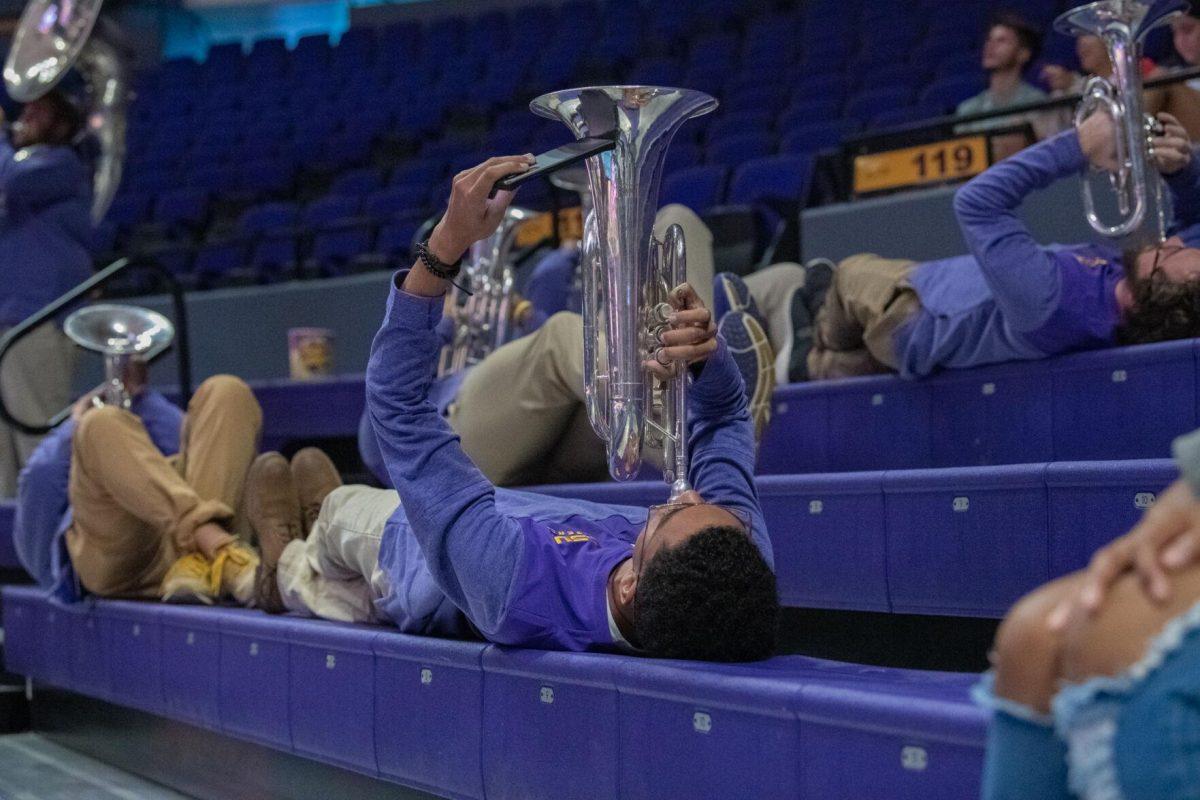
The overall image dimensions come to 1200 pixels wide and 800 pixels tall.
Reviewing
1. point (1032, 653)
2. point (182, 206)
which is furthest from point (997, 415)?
point (182, 206)

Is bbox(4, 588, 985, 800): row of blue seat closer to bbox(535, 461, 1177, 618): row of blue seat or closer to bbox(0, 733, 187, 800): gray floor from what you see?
bbox(0, 733, 187, 800): gray floor

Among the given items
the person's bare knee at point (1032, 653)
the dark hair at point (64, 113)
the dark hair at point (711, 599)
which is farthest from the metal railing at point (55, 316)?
the person's bare knee at point (1032, 653)

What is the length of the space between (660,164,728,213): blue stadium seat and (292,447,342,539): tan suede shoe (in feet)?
8.97

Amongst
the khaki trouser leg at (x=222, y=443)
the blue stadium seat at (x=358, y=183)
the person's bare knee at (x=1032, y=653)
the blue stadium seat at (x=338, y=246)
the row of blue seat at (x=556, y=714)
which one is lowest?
the row of blue seat at (x=556, y=714)

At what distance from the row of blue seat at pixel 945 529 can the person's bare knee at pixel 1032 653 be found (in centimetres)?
101

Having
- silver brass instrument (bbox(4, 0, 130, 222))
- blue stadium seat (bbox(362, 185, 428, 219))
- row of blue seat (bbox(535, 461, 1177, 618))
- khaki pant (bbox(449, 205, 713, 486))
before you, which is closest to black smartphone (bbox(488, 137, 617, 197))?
row of blue seat (bbox(535, 461, 1177, 618))

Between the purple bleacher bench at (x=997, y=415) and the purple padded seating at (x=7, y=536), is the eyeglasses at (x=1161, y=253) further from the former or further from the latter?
the purple padded seating at (x=7, y=536)

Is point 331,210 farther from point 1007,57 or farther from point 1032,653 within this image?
point 1032,653

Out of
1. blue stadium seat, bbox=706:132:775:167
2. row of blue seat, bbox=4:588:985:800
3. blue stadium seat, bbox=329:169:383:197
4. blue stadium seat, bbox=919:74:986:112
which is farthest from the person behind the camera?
blue stadium seat, bbox=329:169:383:197

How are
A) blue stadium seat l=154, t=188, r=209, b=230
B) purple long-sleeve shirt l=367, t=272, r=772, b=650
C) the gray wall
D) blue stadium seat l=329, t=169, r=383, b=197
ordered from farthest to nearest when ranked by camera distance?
1. blue stadium seat l=154, t=188, r=209, b=230
2. blue stadium seat l=329, t=169, r=383, b=197
3. the gray wall
4. purple long-sleeve shirt l=367, t=272, r=772, b=650

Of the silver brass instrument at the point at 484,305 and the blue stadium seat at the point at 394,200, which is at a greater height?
the blue stadium seat at the point at 394,200

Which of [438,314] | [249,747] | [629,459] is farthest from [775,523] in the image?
[249,747]

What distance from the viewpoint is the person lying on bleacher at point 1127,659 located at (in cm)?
75

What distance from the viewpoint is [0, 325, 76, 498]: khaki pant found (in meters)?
4.14
